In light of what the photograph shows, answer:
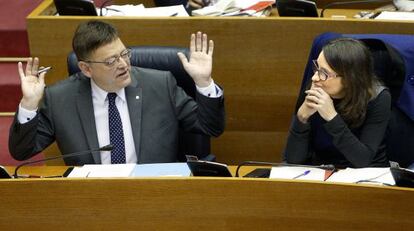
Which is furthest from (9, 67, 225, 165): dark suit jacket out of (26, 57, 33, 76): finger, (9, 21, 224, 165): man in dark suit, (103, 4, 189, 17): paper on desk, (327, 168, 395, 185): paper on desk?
(103, 4, 189, 17): paper on desk

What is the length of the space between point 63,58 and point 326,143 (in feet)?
4.04

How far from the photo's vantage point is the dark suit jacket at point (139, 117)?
2561 millimetres

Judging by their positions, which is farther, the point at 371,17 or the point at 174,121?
the point at 371,17

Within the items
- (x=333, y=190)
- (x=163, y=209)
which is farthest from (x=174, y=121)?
(x=333, y=190)

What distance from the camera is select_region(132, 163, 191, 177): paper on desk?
226 cm

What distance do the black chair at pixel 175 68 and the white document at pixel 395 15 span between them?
981 millimetres

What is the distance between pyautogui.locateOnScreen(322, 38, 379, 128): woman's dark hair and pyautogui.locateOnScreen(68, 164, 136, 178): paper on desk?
0.66m

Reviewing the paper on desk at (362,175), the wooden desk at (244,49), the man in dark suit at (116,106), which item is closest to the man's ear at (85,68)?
the man in dark suit at (116,106)

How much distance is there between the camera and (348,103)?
2.44 meters

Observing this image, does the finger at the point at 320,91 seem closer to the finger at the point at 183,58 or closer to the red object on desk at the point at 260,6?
the finger at the point at 183,58

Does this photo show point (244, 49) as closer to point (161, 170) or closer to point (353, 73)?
point (353, 73)

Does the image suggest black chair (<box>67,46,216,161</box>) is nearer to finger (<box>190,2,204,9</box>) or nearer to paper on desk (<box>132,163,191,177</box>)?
paper on desk (<box>132,163,191,177</box>)

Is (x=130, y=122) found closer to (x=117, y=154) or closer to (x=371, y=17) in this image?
(x=117, y=154)

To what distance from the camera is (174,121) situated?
8.58 feet
